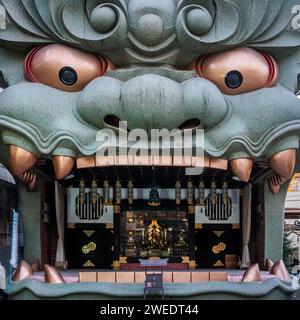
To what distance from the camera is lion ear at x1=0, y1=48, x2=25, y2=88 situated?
1048cm

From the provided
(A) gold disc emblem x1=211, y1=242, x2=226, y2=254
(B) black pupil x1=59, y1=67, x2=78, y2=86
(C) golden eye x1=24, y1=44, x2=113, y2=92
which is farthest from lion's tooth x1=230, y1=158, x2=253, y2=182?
(A) gold disc emblem x1=211, y1=242, x2=226, y2=254

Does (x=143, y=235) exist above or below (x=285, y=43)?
below

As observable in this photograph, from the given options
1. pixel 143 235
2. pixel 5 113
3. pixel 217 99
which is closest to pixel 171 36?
pixel 217 99

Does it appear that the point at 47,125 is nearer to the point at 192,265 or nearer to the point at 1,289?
the point at 1,289

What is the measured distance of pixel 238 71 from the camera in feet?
33.1

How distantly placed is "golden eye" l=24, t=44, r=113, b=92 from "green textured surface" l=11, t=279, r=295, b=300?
11.8 ft

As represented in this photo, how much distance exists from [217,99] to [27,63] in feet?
11.8

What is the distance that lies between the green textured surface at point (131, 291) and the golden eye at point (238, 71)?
356 cm

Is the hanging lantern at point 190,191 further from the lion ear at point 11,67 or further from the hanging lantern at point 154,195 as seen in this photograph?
the lion ear at point 11,67

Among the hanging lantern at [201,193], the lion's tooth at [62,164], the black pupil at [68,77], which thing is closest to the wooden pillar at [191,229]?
the hanging lantern at [201,193]

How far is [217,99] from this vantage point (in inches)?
378

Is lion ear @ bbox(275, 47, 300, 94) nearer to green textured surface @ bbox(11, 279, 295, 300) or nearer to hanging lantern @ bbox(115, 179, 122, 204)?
green textured surface @ bbox(11, 279, 295, 300)

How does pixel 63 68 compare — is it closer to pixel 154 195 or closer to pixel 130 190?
pixel 130 190

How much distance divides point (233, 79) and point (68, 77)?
Answer: 9.99 ft
